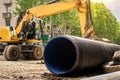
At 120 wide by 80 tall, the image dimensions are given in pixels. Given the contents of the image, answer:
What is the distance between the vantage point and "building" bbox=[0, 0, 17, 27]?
250 feet

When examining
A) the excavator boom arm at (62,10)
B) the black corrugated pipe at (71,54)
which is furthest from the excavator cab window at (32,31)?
the black corrugated pipe at (71,54)

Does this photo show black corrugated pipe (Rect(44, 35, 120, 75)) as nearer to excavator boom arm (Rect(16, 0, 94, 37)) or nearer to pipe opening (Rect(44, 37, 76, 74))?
pipe opening (Rect(44, 37, 76, 74))

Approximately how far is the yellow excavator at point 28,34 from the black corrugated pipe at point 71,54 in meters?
11.5

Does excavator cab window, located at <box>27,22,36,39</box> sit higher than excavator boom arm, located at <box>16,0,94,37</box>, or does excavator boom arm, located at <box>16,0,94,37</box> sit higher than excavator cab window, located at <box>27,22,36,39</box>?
excavator boom arm, located at <box>16,0,94,37</box>

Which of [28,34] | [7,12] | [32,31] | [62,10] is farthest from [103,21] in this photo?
[62,10]

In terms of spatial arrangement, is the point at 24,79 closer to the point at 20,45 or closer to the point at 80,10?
the point at 80,10

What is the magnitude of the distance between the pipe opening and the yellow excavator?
37.9 feet

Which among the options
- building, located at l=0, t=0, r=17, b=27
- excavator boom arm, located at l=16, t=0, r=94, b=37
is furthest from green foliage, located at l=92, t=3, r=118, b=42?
excavator boom arm, located at l=16, t=0, r=94, b=37

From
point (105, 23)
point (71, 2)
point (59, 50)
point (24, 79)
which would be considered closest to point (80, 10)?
point (71, 2)

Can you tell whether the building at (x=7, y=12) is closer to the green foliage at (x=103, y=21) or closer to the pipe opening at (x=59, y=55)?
the green foliage at (x=103, y=21)

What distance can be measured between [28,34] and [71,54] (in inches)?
555

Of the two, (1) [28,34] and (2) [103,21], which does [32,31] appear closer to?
(1) [28,34]

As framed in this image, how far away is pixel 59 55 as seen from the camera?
13109mm

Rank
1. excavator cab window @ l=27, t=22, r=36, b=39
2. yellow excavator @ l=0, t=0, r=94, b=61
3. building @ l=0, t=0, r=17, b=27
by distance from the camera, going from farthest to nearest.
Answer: building @ l=0, t=0, r=17, b=27 < excavator cab window @ l=27, t=22, r=36, b=39 < yellow excavator @ l=0, t=0, r=94, b=61
